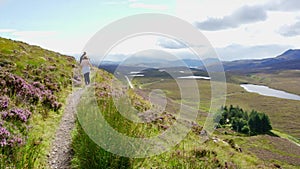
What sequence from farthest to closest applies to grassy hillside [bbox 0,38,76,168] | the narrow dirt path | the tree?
1. the tree
2. the narrow dirt path
3. grassy hillside [bbox 0,38,76,168]

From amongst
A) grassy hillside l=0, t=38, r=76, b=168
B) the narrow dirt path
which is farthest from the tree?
the narrow dirt path

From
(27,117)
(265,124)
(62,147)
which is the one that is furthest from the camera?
(265,124)

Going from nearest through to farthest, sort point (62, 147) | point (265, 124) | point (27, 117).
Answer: point (62, 147) < point (27, 117) < point (265, 124)

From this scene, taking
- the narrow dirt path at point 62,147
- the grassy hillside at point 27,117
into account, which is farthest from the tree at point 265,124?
the narrow dirt path at point 62,147

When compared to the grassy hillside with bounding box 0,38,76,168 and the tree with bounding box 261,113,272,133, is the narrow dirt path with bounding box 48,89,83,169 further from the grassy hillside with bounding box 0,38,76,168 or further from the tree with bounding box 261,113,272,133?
the tree with bounding box 261,113,272,133

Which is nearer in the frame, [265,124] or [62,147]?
[62,147]

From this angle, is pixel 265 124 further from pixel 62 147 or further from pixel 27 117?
pixel 62 147

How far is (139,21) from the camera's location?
987 cm

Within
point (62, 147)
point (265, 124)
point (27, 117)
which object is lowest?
point (265, 124)

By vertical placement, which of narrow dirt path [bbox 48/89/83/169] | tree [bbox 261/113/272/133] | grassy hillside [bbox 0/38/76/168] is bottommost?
tree [bbox 261/113/272/133]

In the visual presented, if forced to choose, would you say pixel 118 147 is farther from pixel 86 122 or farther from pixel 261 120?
pixel 261 120

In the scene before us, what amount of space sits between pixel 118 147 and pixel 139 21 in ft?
15.4

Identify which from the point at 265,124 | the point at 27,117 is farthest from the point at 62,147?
the point at 265,124

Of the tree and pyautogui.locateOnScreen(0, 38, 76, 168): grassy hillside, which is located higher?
pyautogui.locateOnScreen(0, 38, 76, 168): grassy hillside
